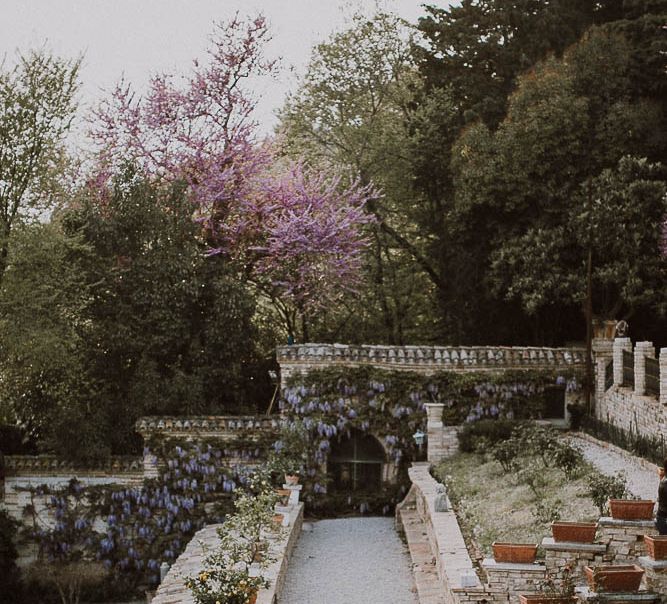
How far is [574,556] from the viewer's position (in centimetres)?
1349

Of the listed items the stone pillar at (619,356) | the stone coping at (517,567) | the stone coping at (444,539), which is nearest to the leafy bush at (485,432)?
the stone coping at (444,539)

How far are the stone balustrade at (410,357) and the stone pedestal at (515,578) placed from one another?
13629 millimetres

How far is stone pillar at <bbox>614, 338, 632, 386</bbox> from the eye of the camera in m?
25.5

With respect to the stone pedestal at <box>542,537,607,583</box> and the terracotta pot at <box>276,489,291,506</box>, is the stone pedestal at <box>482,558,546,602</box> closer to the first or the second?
the stone pedestal at <box>542,537,607,583</box>

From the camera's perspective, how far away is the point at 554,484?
61.4 ft

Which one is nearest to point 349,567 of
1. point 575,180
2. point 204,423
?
point 204,423

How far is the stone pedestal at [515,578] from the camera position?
1351 cm

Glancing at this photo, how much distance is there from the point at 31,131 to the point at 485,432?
12.8 m

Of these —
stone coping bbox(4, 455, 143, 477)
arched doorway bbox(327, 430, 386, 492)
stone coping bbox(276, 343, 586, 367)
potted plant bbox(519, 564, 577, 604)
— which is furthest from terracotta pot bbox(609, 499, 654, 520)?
stone coping bbox(4, 455, 143, 477)

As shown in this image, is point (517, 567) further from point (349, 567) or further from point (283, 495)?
point (283, 495)

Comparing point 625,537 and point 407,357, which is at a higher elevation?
point 407,357

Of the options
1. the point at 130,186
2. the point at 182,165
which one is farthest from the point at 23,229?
the point at 182,165

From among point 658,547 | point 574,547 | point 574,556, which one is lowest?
point 574,556

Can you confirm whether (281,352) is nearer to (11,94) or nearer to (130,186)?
(130,186)
